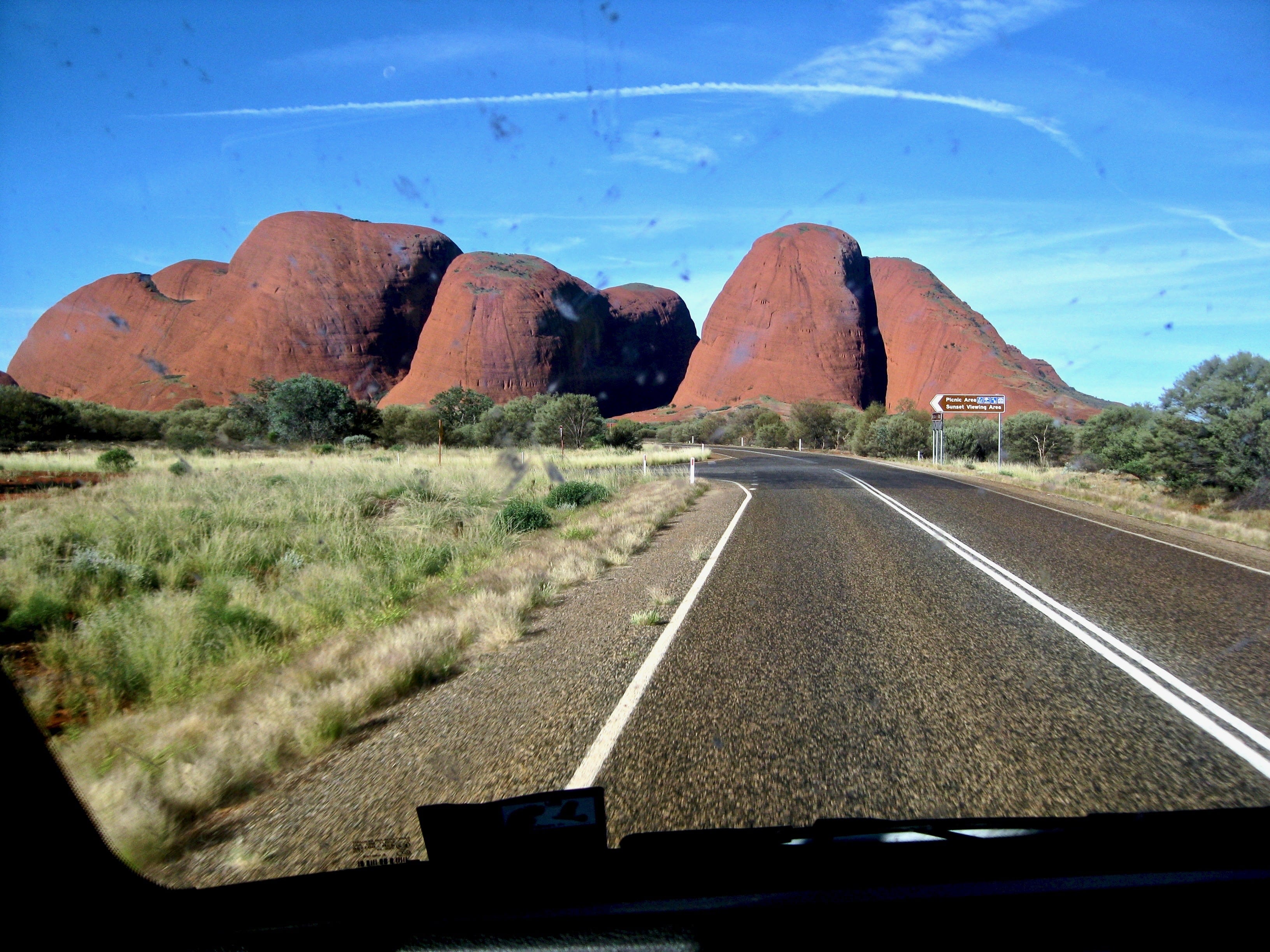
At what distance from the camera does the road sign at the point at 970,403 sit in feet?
134

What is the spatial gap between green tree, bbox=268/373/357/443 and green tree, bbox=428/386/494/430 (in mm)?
9319

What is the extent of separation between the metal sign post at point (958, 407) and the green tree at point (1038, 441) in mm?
4071

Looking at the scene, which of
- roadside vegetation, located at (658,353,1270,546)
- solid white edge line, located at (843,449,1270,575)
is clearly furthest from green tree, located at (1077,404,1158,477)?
solid white edge line, located at (843,449,1270,575)

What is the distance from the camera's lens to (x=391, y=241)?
106m

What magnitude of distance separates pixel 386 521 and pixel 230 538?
3.16 meters

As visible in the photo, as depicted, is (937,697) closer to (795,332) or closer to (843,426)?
(843,426)

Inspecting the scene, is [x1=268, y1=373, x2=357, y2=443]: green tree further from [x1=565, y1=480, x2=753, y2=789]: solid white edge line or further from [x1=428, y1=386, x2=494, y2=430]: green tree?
[x1=565, y1=480, x2=753, y2=789]: solid white edge line

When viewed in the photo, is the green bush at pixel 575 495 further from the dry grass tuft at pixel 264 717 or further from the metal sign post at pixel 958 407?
the metal sign post at pixel 958 407

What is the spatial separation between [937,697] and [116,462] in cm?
2471

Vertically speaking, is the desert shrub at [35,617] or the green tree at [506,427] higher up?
the green tree at [506,427]

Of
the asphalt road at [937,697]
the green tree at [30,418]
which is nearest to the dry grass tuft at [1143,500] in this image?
the asphalt road at [937,697]

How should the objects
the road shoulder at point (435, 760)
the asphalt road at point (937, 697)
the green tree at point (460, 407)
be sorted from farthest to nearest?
the green tree at point (460, 407), the asphalt road at point (937, 697), the road shoulder at point (435, 760)

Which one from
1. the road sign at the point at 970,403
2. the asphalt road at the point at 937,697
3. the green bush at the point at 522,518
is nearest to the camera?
the asphalt road at the point at 937,697

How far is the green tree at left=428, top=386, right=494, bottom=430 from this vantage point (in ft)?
178
